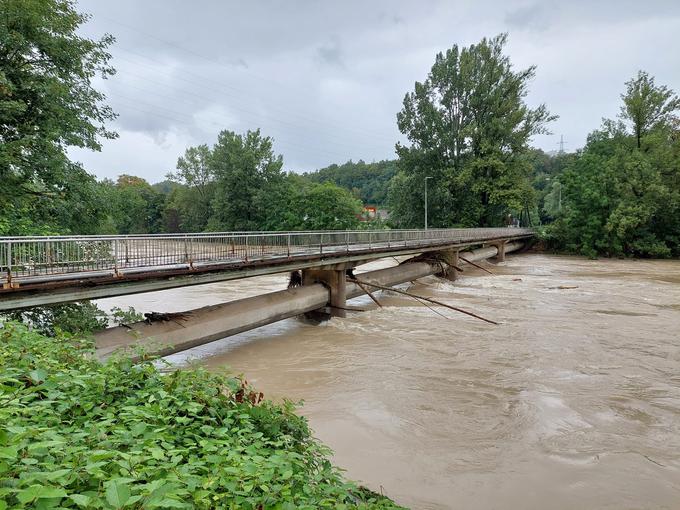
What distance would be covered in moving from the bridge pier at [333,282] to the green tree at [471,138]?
3230 cm

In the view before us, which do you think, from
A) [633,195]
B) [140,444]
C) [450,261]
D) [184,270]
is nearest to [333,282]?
[184,270]

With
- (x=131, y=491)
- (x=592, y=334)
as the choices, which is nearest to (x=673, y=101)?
(x=592, y=334)

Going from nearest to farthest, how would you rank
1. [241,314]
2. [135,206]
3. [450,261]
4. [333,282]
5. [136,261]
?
1. [136,261]
2. [241,314]
3. [135,206]
4. [333,282]
5. [450,261]

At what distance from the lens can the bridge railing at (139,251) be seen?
7.99 m

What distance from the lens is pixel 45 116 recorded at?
35.6ft

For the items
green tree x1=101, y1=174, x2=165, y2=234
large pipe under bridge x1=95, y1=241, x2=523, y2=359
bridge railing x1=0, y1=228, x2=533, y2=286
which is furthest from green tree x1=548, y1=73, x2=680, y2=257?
green tree x1=101, y1=174, x2=165, y2=234

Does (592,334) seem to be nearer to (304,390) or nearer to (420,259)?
(304,390)

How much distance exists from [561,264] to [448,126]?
2069cm

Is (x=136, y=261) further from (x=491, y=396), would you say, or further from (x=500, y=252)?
(x=500, y=252)

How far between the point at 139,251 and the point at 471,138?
44.9 metres

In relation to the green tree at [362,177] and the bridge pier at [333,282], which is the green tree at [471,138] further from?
the green tree at [362,177]

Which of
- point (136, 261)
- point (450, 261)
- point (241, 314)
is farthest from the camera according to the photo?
point (450, 261)

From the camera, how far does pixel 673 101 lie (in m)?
47.0

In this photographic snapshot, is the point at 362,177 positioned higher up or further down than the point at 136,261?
higher up
